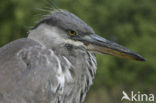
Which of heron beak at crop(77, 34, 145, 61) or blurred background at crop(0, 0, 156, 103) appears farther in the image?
blurred background at crop(0, 0, 156, 103)

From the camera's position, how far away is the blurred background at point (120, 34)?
12547mm

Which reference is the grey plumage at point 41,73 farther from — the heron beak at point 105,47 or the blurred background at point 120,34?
the blurred background at point 120,34

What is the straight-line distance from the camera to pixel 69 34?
2.56 m

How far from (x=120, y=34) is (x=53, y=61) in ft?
38.7

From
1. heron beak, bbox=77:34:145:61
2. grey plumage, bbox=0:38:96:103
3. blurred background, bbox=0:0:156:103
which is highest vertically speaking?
blurred background, bbox=0:0:156:103

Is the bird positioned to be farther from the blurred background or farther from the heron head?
the blurred background

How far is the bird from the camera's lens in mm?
2357

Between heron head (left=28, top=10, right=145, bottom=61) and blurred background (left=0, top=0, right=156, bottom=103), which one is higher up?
blurred background (left=0, top=0, right=156, bottom=103)

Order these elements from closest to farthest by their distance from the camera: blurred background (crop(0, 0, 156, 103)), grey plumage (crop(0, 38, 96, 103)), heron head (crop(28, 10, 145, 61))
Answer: grey plumage (crop(0, 38, 96, 103)), heron head (crop(28, 10, 145, 61)), blurred background (crop(0, 0, 156, 103))

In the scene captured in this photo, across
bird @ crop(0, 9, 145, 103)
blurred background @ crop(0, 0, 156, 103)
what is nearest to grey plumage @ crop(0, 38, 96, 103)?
bird @ crop(0, 9, 145, 103)

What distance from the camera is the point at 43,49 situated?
2.49 m

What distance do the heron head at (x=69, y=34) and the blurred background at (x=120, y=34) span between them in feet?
30.9

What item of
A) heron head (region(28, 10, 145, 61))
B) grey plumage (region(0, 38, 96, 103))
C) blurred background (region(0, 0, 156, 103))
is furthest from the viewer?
blurred background (region(0, 0, 156, 103))

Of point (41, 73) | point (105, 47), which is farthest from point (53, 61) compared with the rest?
point (105, 47)
